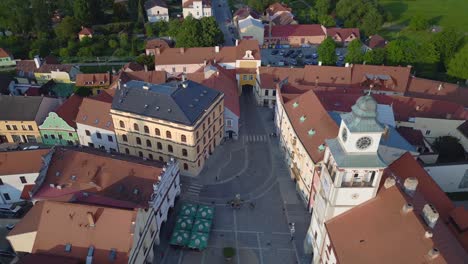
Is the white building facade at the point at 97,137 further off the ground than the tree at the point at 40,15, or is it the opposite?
the tree at the point at 40,15

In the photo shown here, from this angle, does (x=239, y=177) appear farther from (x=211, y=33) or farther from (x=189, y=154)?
(x=211, y=33)

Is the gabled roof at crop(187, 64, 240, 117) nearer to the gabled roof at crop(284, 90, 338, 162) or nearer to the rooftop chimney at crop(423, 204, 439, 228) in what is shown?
the gabled roof at crop(284, 90, 338, 162)

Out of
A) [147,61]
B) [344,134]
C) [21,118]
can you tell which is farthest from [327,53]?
[21,118]

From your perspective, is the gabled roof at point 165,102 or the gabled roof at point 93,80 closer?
the gabled roof at point 165,102

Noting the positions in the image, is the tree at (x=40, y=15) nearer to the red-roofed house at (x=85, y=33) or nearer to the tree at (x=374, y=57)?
the red-roofed house at (x=85, y=33)

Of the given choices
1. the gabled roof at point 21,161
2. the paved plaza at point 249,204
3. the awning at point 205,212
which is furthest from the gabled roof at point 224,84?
the gabled roof at point 21,161

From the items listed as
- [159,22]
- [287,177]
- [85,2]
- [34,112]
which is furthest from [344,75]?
[85,2]
